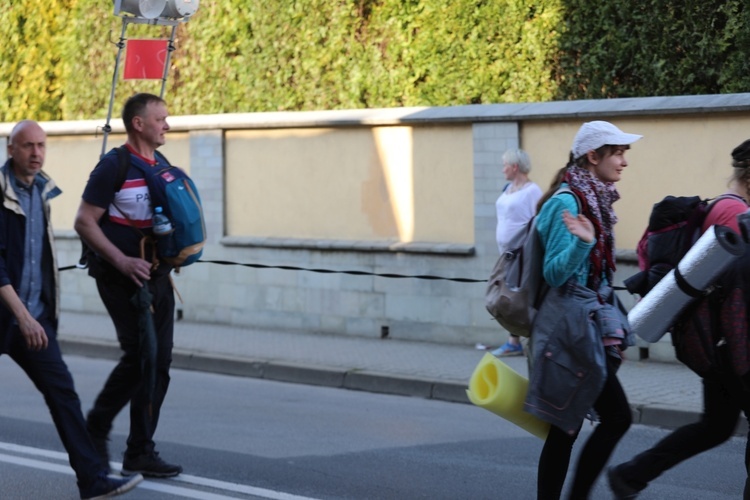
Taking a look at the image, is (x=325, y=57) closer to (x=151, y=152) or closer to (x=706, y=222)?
(x=151, y=152)

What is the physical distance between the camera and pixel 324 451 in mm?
7875

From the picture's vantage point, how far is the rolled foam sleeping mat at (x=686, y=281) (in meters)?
5.17

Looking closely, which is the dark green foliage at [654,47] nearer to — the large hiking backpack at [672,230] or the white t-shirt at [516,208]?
the white t-shirt at [516,208]

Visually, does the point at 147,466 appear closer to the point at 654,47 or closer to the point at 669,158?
the point at 669,158

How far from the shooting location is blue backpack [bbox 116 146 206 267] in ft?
21.5

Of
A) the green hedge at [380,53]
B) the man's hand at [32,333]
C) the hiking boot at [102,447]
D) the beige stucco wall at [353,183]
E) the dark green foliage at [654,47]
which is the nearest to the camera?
the man's hand at [32,333]

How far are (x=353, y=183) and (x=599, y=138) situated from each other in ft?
26.5

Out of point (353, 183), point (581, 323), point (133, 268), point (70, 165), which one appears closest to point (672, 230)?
point (581, 323)

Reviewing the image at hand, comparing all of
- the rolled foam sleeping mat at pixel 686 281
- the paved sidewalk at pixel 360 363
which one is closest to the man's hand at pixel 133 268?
the rolled foam sleeping mat at pixel 686 281

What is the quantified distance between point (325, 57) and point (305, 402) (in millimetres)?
6539

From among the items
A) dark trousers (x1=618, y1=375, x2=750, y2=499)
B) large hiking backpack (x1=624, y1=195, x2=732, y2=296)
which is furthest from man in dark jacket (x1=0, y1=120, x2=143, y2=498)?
large hiking backpack (x1=624, y1=195, x2=732, y2=296)

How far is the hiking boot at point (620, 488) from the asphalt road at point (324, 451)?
84 cm

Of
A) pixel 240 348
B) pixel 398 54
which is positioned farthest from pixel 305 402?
pixel 398 54

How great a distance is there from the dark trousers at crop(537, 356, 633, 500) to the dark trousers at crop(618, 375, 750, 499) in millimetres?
391
